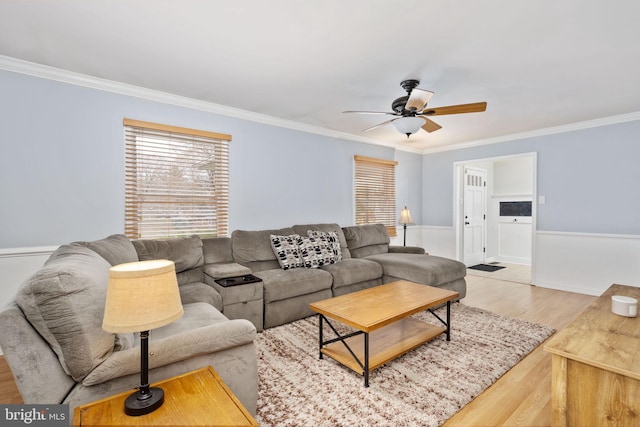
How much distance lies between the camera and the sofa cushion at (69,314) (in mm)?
1124

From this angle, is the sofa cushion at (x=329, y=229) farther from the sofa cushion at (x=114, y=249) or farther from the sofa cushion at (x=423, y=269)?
the sofa cushion at (x=114, y=249)

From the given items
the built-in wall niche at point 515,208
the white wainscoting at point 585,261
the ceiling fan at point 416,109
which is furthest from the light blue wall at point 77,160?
the built-in wall niche at point 515,208

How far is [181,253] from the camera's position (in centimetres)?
300

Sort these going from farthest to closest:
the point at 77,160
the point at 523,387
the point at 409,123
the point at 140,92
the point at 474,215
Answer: the point at 474,215 < the point at 140,92 < the point at 409,123 < the point at 77,160 < the point at 523,387

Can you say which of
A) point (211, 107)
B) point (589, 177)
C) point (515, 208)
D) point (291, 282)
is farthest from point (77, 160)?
point (515, 208)

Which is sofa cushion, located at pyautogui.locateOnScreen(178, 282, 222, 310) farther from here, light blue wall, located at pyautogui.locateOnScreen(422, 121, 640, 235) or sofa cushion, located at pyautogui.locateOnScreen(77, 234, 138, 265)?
light blue wall, located at pyautogui.locateOnScreen(422, 121, 640, 235)

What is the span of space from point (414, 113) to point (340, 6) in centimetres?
137

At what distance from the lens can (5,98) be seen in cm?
254

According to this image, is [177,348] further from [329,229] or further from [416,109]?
[329,229]

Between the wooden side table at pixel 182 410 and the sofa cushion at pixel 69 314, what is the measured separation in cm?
17

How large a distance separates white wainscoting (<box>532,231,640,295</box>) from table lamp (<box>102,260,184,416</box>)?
5367 mm

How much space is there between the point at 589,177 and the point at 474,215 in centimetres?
218

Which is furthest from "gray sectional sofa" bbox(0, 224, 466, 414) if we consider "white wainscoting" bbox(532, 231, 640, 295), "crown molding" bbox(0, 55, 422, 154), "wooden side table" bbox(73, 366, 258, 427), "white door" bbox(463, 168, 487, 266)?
"white door" bbox(463, 168, 487, 266)

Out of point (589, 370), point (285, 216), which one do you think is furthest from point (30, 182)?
point (589, 370)
